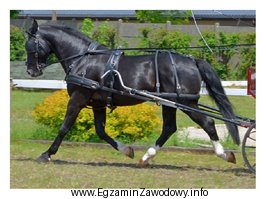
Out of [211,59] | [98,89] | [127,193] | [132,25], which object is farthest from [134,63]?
[132,25]

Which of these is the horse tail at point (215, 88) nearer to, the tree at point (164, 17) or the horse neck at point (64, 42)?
the horse neck at point (64, 42)

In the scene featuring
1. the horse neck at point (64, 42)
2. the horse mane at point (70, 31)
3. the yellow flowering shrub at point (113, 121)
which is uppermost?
the horse mane at point (70, 31)

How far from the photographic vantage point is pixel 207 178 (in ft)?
26.3

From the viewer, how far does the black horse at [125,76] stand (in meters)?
8.53

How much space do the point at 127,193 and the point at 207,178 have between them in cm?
125

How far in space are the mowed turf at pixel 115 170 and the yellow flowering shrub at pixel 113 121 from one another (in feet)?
1.11

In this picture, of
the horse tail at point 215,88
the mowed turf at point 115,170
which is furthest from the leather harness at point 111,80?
the mowed turf at point 115,170

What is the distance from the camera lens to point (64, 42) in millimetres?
9141

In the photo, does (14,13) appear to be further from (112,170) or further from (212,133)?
(212,133)

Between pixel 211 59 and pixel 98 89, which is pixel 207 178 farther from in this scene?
pixel 211 59

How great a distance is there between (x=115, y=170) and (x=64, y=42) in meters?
2.03

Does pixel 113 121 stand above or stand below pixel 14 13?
below

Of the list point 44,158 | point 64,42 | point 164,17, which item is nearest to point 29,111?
point 64,42

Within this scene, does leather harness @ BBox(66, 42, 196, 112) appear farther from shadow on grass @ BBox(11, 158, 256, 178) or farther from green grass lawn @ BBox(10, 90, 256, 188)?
green grass lawn @ BBox(10, 90, 256, 188)
